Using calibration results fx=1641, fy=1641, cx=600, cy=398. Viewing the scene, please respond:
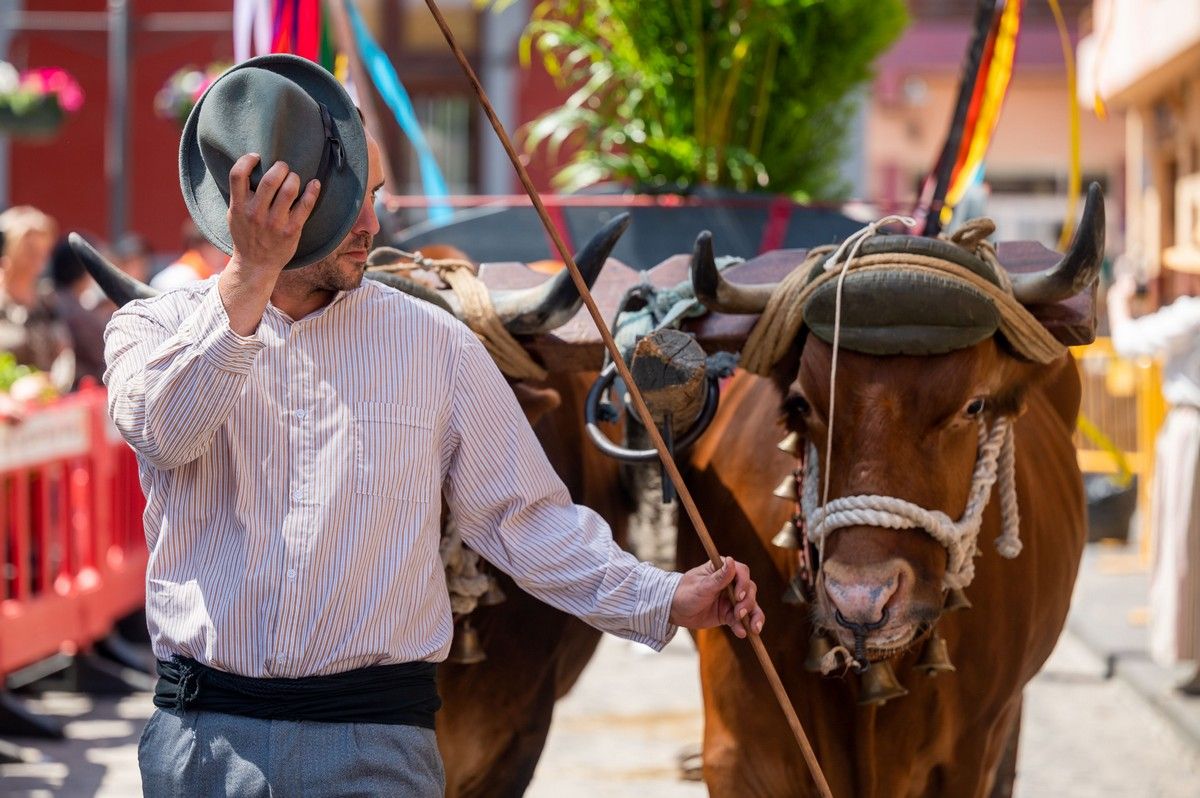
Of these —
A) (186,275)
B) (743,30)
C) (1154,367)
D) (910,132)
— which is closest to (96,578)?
(186,275)

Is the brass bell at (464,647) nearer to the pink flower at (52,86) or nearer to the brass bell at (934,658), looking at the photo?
the brass bell at (934,658)

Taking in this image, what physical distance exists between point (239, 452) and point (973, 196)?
10.9 feet

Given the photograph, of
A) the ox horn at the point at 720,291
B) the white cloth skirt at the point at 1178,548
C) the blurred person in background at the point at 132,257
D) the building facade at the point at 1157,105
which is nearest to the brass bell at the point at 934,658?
the ox horn at the point at 720,291

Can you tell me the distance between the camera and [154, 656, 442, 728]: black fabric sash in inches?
103

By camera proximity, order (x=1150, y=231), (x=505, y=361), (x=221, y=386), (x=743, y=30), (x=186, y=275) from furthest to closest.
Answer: (x=1150, y=231)
(x=186, y=275)
(x=743, y=30)
(x=505, y=361)
(x=221, y=386)

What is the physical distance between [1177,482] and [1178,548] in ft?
1.05

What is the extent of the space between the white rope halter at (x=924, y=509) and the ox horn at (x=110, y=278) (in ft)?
4.47

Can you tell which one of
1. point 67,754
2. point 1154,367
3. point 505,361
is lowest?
point 67,754

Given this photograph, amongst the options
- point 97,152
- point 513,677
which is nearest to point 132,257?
point 513,677

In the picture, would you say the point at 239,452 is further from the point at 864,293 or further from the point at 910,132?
the point at 910,132

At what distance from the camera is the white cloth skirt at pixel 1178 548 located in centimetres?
746

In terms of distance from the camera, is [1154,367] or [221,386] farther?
[1154,367]

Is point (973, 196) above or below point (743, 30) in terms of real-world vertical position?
below

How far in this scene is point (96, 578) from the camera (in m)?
8.00
